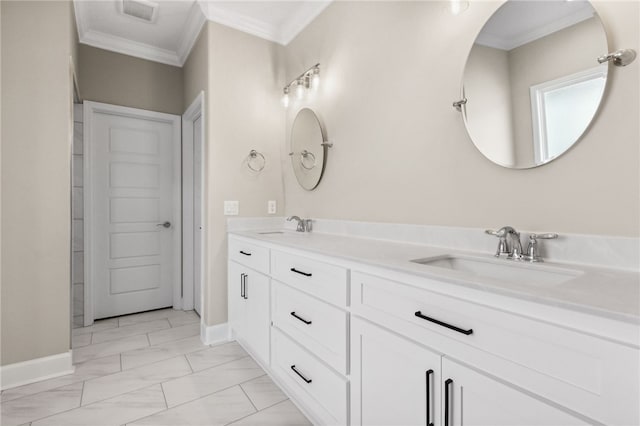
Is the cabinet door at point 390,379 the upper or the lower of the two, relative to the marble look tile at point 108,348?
upper

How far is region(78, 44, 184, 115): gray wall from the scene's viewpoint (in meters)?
2.95

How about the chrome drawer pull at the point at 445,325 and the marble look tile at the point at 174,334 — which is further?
the marble look tile at the point at 174,334

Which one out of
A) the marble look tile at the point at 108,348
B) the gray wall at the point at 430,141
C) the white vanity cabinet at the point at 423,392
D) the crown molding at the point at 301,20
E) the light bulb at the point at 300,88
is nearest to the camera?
the white vanity cabinet at the point at 423,392

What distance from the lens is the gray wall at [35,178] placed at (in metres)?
1.92

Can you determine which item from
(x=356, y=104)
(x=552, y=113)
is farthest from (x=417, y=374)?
(x=356, y=104)

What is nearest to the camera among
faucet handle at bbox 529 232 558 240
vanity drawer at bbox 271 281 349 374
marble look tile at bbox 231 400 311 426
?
faucet handle at bbox 529 232 558 240

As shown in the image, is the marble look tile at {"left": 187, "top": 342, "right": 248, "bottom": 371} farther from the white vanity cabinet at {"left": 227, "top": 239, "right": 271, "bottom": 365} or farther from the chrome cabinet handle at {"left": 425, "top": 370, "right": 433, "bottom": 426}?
the chrome cabinet handle at {"left": 425, "top": 370, "right": 433, "bottom": 426}

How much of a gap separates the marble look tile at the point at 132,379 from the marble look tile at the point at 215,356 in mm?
63

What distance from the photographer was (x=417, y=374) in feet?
3.25

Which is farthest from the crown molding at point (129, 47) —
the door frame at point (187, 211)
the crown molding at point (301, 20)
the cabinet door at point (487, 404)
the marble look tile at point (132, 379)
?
the cabinet door at point (487, 404)

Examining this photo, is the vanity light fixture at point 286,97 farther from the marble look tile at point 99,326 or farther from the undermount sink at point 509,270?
the marble look tile at point 99,326

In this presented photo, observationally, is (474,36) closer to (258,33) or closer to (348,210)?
(348,210)

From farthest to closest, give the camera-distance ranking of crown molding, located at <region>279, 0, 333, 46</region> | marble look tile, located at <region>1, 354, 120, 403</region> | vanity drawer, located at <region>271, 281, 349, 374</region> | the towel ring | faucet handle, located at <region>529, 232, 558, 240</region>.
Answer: the towel ring, crown molding, located at <region>279, 0, 333, 46</region>, marble look tile, located at <region>1, 354, 120, 403</region>, vanity drawer, located at <region>271, 281, 349, 374</region>, faucet handle, located at <region>529, 232, 558, 240</region>

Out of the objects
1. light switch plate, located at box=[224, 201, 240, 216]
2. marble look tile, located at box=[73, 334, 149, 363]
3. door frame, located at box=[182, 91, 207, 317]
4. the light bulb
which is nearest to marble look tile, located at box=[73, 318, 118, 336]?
marble look tile, located at box=[73, 334, 149, 363]
